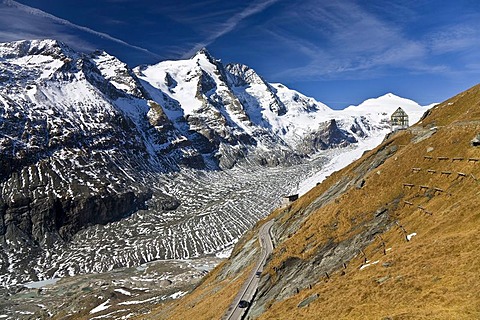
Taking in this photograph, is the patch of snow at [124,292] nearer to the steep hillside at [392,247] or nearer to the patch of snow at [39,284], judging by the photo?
the patch of snow at [39,284]

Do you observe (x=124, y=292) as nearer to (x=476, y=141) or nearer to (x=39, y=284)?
(x=39, y=284)

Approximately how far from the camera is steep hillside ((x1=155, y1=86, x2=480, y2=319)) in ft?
86.1

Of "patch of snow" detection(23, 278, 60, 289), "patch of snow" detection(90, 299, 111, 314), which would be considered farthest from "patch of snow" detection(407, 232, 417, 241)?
"patch of snow" detection(23, 278, 60, 289)

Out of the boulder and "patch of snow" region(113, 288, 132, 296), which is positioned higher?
the boulder

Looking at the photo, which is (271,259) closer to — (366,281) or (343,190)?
(343,190)

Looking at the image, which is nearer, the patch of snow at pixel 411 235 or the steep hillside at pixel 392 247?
the steep hillside at pixel 392 247

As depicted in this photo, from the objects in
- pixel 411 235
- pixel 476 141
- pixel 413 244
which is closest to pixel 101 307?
pixel 411 235

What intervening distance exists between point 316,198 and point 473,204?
45.6 m

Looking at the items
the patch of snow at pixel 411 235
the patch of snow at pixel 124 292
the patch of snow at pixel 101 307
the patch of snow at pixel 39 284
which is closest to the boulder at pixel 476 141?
the patch of snow at pixel 411 235

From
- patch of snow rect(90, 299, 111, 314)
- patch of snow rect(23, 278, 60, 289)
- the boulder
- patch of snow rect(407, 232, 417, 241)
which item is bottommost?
patch of snow rect(90, 299, 111, 314)

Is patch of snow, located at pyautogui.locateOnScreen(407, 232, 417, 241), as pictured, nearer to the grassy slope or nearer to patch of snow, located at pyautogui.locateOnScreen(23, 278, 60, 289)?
the grassy slope

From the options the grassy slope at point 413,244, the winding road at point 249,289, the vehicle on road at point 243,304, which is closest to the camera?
the grassy slope at point 413,244

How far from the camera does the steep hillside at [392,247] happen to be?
86.1ft

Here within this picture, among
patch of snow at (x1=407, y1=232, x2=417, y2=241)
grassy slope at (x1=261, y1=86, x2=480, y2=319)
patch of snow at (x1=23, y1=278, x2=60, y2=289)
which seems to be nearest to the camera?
grassy slope at (x1=261, y1=86, x2=480, y2=319)
